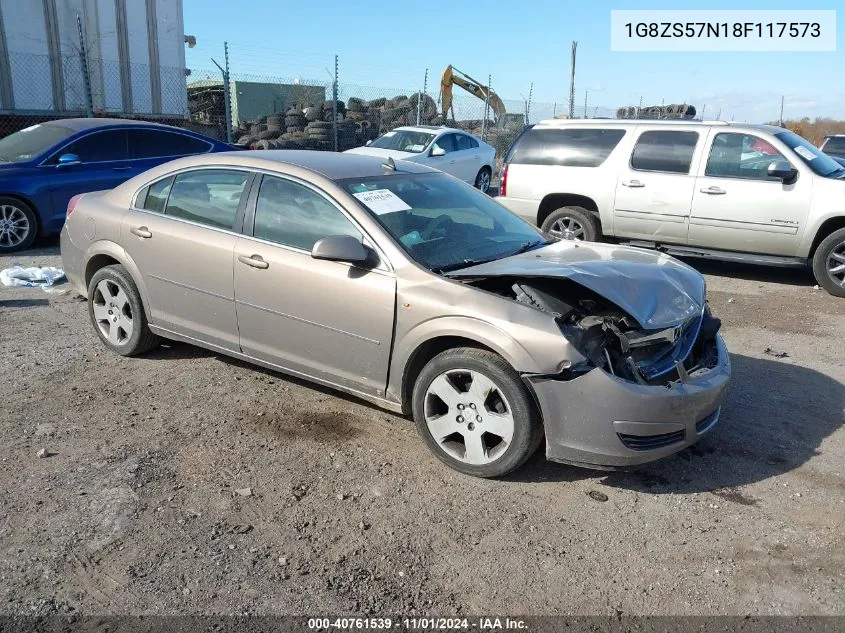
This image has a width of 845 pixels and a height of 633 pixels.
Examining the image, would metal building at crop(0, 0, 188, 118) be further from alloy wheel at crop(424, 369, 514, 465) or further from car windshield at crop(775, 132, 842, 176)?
alloy wheel at crop(424, 369, 514, 465)

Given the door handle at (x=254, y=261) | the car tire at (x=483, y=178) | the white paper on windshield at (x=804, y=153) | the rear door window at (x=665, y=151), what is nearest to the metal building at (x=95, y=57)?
the car tire at (x=483, y=178)

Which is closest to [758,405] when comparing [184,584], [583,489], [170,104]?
[583,489]

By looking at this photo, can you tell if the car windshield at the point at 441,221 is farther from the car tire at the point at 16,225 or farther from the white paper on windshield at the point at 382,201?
the car tire at the point at 16,225

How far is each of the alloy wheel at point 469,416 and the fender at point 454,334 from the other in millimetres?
180

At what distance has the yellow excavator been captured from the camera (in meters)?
25.1

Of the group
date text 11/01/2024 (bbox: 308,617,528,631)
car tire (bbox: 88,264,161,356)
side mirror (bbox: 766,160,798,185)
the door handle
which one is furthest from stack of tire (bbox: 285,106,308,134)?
date text 11/01/2024 (bbox: 308,617,528,631)

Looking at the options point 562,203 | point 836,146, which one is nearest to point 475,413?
point 562,203

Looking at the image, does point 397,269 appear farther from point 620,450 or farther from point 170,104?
point 170,104

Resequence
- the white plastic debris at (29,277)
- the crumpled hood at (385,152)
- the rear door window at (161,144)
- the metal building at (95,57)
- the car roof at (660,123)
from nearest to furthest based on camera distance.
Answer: the white plastic debris at (29,277)
the car roof at (660,123)
the rear door window at (161,144)
the crumpled hood at (385,152)
the metal building at (95,57)

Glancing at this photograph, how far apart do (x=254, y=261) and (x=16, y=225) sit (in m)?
6.12

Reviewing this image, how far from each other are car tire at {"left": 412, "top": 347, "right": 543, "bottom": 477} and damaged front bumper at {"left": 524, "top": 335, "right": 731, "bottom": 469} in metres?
0.11

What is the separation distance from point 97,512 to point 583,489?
2.42 m

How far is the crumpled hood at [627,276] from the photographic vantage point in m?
3.79

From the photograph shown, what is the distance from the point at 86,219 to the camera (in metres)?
5.50
